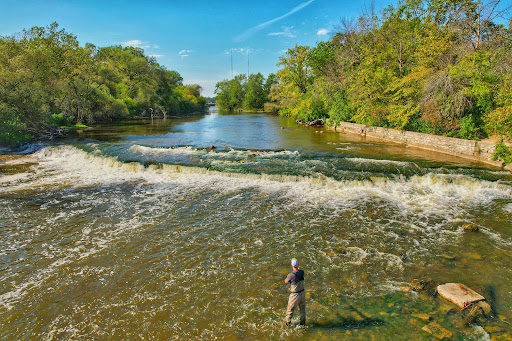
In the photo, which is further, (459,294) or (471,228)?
(471,228)

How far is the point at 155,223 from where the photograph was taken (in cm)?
991

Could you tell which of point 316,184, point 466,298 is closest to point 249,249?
point 466,298

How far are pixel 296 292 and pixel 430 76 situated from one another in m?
21.6

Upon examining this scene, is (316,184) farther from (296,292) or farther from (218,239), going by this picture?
(296,292)

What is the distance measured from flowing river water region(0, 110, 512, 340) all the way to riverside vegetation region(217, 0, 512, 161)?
467 centimetres

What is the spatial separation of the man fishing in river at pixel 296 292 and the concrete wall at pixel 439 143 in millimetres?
15633

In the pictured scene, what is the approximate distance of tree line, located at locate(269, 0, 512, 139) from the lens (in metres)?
17.4

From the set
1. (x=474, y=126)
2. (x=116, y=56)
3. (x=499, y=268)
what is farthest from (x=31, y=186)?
(x=116, y=56)

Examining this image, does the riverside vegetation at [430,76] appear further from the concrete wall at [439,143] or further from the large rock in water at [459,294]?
the large rock in water at [459,294]

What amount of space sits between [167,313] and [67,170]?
15634 mm

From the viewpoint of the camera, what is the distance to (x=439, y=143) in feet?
63.2

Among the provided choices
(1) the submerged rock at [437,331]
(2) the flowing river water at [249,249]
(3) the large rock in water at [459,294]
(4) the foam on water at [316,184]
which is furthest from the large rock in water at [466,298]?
(4) the foam on water at [316,184]

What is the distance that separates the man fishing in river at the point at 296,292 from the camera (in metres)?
4.96

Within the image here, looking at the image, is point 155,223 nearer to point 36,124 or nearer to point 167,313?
point 167,313
